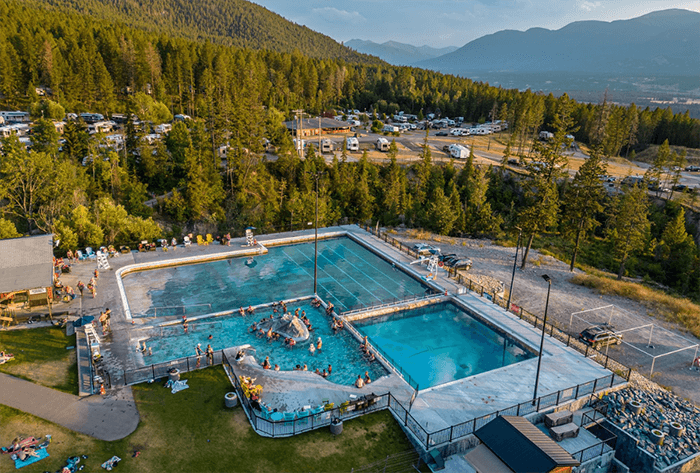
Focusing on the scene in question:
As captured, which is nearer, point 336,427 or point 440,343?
point 336,427

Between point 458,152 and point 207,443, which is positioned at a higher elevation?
point 458,152

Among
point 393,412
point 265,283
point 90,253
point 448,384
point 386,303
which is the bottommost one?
point 265,283

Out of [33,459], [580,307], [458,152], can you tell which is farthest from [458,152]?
[33,459]

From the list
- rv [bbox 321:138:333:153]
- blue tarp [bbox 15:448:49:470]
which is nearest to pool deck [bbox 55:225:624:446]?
blue tarp [bbox 15:448:49:470]

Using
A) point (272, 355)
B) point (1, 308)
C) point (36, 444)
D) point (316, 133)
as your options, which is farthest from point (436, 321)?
point (316, 133)

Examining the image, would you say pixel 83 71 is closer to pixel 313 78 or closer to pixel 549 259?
pixel 313 78

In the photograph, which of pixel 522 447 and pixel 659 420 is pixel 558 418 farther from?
pixel 522 447
